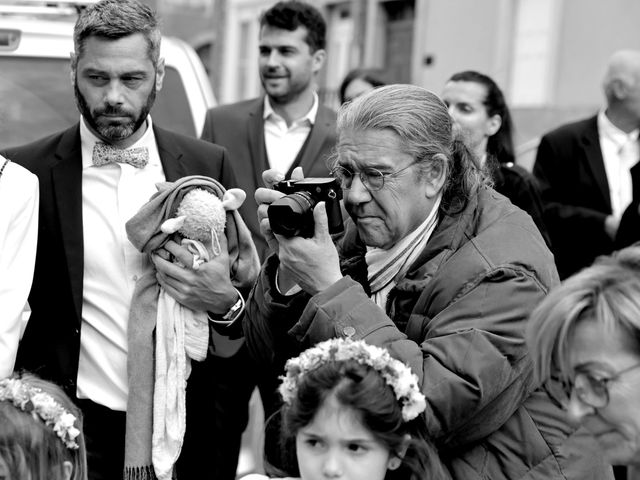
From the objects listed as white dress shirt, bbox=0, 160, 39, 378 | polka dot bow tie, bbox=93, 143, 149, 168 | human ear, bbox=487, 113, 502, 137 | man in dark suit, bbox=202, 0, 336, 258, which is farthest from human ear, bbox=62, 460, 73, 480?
human ear, bbox=487, 113, 502, 137

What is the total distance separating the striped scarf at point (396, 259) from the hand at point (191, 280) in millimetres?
600

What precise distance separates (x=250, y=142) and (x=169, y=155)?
144cm

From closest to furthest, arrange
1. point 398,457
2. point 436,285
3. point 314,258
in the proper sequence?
point 398,457 < point 436,285 < point 314,258

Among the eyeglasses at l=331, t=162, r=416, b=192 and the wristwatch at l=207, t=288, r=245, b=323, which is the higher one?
the eyeglasses at l=331, t=162, r=416, b=192

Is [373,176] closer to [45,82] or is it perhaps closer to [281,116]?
[45,82]

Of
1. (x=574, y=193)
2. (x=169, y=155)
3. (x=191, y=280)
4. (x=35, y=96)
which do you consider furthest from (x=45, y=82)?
(x=574, y=193)

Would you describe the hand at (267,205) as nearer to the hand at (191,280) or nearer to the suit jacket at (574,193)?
the hand at (191,280)

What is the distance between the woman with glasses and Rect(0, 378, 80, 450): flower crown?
1.21m

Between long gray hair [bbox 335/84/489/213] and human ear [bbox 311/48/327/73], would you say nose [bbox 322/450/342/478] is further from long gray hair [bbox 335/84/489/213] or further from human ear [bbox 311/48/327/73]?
human ear [bbox 311/48/327/73]

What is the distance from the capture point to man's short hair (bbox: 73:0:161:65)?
4086 mm

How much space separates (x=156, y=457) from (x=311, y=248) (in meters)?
1.00

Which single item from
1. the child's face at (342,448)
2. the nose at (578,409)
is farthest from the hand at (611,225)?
the nose at (578,409)

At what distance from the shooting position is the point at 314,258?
3420 millimetres

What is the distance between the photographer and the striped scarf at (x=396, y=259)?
3.49m
